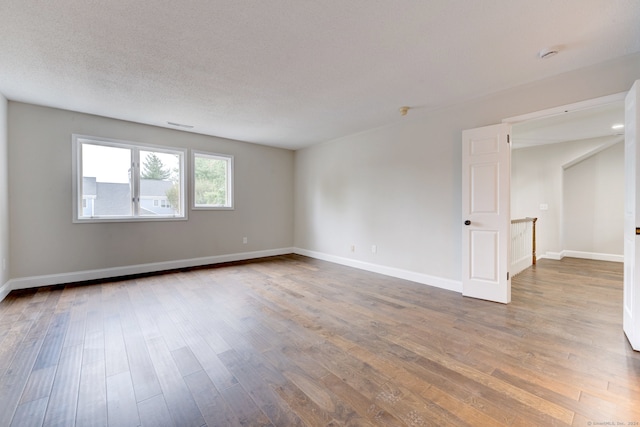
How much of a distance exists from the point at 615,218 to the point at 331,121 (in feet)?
19.7

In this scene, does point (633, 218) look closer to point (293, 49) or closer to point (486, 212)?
point (486, 212)

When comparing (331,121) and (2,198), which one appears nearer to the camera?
(2,198)

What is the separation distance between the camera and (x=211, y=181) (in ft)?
17.4

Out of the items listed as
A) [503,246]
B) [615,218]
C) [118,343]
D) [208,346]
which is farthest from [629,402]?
[615,218]

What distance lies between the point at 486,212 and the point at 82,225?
5579 millimetres

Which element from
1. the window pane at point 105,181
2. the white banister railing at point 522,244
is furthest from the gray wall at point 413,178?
the window pane at point 105,181

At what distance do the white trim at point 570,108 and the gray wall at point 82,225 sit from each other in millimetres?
4613

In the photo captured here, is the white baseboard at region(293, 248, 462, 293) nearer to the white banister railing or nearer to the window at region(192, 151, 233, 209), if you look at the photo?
the white banister railing

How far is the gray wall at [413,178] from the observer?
278 cm

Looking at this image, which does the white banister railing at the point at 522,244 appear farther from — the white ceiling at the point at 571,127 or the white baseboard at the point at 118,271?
the white baseboard at the point at 118,271

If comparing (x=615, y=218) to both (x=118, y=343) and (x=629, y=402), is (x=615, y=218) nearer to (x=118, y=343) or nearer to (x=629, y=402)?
(x=629, y=402)

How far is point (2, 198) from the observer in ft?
10.8

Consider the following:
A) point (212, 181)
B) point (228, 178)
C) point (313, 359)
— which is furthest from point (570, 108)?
point (212, 181)

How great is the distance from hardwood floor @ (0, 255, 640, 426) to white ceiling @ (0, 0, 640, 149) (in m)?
2.45
